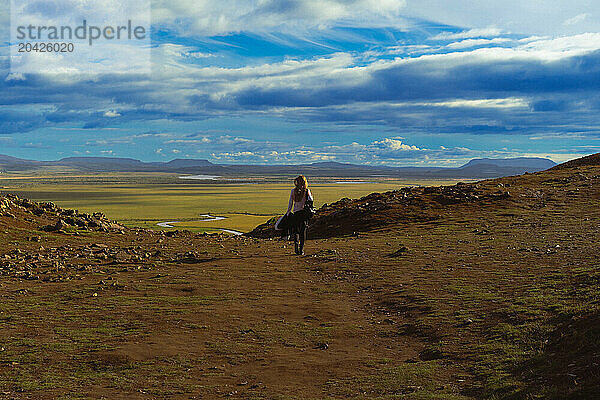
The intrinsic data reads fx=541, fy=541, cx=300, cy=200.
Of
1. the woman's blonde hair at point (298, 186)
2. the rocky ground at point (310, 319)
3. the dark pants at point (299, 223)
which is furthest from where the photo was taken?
the dark pants at point (299, 223)

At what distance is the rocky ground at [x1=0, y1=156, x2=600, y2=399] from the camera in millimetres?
7863

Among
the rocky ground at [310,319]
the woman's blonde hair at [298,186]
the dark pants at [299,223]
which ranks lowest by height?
the rocky ground at [310,319]

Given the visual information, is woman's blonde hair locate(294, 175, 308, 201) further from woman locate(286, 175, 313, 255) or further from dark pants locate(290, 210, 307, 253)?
dark pants locate(290, 210, 307, 253)

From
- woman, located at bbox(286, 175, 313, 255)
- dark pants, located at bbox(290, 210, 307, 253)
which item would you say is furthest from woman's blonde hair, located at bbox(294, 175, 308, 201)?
dark pants, located at bbox(290, 210, 307, 253)

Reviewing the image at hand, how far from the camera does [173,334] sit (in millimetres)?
10555

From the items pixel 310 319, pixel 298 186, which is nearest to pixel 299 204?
pixel 298 186

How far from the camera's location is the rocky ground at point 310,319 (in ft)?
25.8

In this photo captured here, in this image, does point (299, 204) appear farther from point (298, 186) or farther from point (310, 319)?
point (310, 319)

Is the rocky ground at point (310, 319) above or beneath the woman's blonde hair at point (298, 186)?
beneath

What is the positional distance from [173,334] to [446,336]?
206 inches

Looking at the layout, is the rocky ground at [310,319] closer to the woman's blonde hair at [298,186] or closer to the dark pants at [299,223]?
the dark pants at [299,223]

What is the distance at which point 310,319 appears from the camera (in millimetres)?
11719

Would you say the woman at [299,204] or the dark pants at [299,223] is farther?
the dark pants at [299,223]

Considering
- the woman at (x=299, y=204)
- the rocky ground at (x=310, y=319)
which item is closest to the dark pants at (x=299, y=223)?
the woman at (x=299, y=204)
